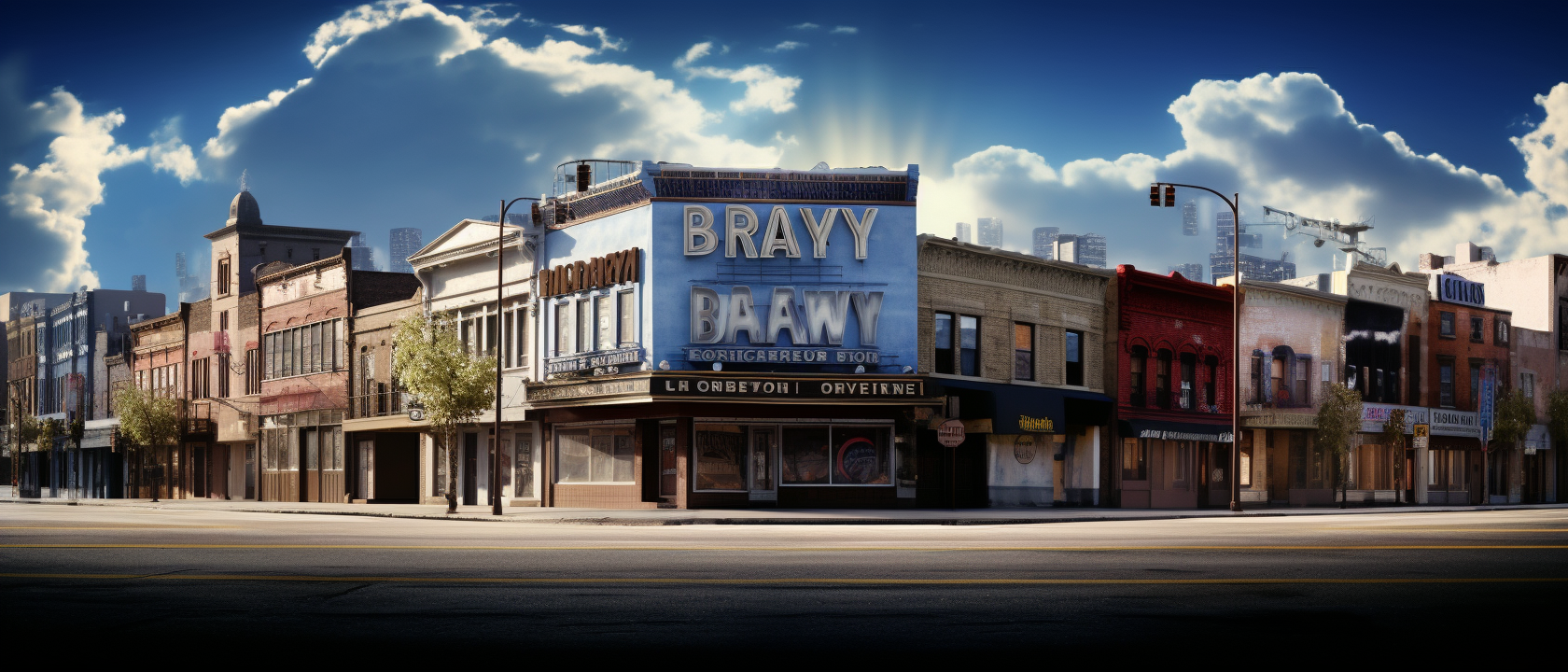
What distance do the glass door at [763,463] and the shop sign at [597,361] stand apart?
410 cm

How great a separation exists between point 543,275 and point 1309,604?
33118 mm

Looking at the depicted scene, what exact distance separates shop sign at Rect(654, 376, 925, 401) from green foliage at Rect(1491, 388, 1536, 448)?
36.1 m

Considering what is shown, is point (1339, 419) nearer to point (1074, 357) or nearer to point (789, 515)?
point (1074, 357)

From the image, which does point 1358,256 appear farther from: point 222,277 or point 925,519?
point 222,277

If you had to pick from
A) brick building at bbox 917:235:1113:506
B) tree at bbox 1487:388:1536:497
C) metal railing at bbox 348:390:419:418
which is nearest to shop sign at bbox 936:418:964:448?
brick building at bbox 917:235:1113:506

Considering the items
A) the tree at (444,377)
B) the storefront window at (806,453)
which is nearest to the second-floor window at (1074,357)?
the storefront window at (806,453)

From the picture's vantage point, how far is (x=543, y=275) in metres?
42.8

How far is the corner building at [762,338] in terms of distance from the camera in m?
37.9

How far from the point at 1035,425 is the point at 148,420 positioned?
42.9m

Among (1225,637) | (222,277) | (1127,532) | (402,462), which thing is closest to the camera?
(1225,637)

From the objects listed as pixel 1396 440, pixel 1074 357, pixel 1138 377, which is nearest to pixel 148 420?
pixel 1074 357

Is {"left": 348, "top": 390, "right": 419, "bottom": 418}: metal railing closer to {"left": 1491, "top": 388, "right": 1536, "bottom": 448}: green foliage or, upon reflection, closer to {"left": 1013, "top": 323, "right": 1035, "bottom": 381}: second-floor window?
{"left": 1013, "top": 323, "right": 1035, "bottom": 381}: second-floor window

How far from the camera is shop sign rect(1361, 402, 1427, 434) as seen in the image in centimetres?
5428

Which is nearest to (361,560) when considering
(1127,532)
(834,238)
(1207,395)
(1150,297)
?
(1127,532)
